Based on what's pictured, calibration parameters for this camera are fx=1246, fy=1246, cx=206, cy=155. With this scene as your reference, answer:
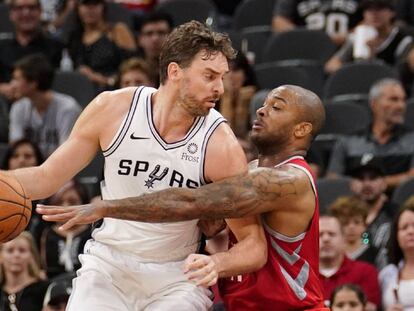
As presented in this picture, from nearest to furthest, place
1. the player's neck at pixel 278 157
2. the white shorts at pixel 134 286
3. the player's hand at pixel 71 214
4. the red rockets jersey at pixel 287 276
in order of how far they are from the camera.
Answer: the player's hand at pixel 71 214
the white shorts at pixel 134 286
the red rockets jersey at pixel 287 276
the player's neck at pixel 278 157

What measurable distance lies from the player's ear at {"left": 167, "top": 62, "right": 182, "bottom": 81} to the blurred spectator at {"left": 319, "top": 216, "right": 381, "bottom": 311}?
2832mm

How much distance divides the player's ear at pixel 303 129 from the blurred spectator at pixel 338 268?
233cm

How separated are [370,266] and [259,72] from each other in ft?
11.0

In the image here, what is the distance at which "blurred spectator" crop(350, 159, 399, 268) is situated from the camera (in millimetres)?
9242

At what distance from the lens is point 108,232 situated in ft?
19.7

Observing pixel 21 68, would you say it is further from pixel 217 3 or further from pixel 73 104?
pixel 217 3

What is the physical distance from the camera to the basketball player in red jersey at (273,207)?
5730 mm

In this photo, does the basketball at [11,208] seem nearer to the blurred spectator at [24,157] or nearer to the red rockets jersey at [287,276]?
the red rockets jersey at [287,276]

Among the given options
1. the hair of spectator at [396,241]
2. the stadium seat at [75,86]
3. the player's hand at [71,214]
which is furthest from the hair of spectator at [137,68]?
the player's hand at [71,214]

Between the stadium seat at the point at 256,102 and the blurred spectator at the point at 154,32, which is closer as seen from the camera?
the stadium seat at the point at 256,102

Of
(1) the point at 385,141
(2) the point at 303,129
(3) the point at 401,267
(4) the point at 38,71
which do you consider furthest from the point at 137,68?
(2) the point at 303,129

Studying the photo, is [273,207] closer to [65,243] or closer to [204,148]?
[204,148]

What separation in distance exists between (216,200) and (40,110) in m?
5.23

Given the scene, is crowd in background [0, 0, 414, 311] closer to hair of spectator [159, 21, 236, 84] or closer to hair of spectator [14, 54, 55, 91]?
hair of spectator [14, 54, 55, 91]
